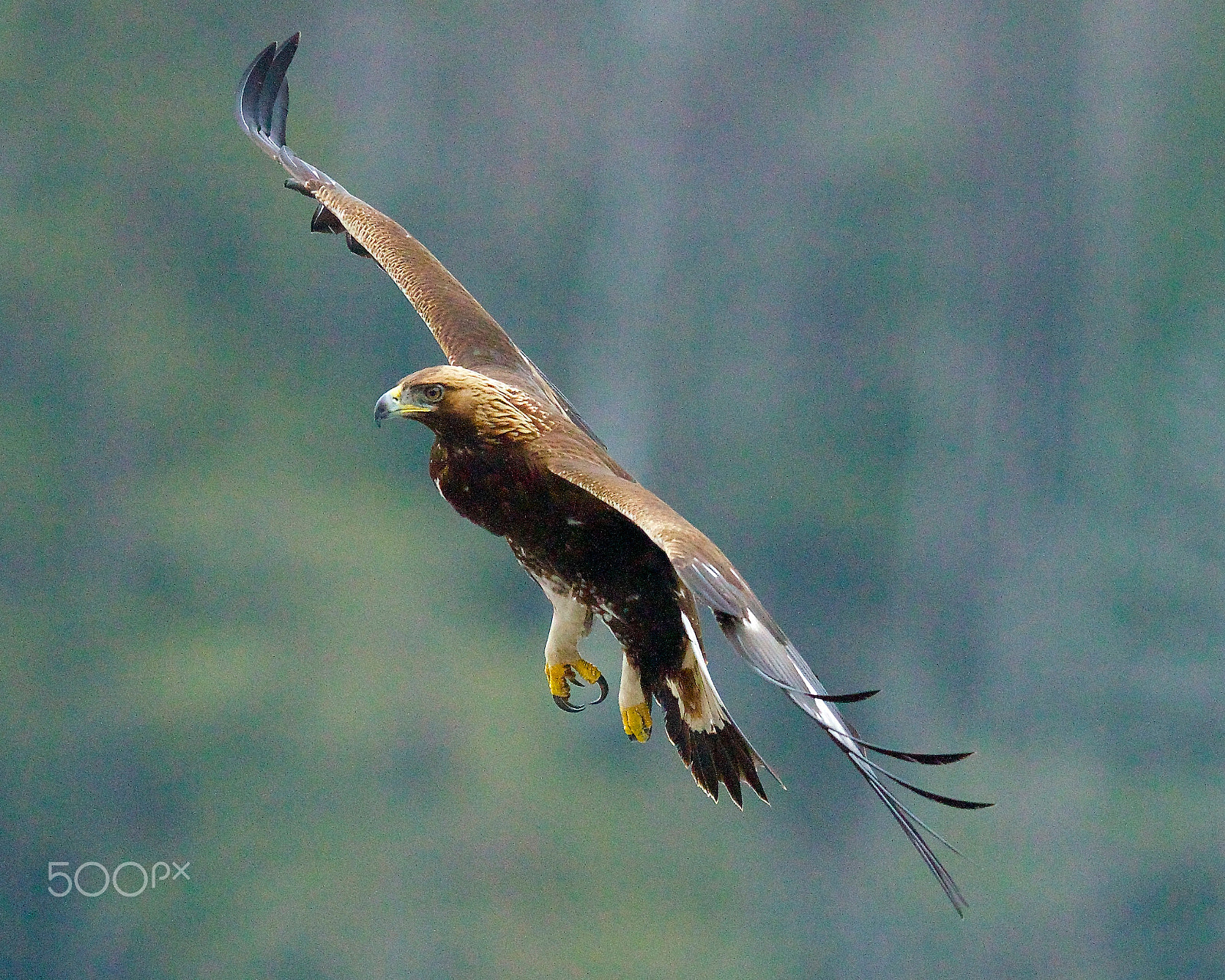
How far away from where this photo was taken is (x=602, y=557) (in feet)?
11.9

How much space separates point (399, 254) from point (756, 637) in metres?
2.35

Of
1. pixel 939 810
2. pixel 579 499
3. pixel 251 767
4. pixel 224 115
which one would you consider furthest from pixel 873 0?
pixel 579 499

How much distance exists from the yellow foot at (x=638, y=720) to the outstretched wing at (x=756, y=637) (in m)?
0.91

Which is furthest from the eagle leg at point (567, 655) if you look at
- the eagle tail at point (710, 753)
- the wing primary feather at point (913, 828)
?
the wing primary feather at point (913, 828)

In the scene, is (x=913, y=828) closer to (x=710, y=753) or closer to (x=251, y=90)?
(x=710, y=753)

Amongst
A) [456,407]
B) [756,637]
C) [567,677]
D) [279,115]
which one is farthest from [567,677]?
[279,115]

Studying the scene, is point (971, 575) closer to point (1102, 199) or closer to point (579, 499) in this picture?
point (1102, 199)

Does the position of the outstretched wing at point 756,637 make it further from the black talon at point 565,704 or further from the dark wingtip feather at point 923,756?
the black talon at point 565,704

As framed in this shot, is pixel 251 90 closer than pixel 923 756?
No

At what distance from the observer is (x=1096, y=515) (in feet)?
67.0

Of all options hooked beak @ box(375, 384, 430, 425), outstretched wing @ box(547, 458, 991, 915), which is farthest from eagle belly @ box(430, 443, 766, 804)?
outstretched wing @ box(547, 458, 991, 915)

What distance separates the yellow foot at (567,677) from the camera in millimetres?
3967

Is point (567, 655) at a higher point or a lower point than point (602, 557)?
lower

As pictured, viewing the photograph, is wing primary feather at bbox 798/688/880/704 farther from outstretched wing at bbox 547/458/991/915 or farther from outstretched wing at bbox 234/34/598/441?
outstretched wing at bbox 234/34/598/441
